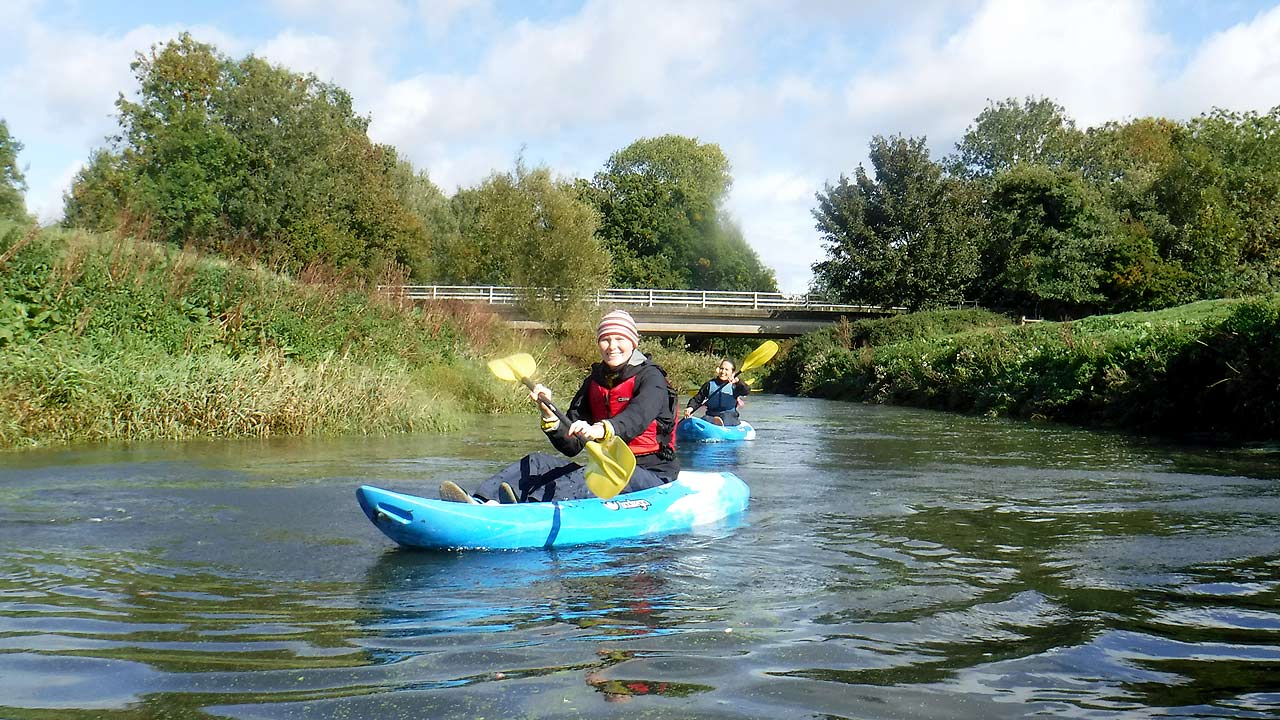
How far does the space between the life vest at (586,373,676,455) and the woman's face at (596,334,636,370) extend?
115 millimetres

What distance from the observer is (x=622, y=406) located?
6422 millimetres

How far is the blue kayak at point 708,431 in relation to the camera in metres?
12.9

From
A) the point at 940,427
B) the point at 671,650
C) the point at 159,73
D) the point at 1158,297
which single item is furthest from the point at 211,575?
the point at 159,73

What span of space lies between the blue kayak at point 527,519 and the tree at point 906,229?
31.1 metres

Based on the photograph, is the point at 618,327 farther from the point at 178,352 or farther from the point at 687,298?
the point at 687,298

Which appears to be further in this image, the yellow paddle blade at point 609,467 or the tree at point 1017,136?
the tree at point 1017,136

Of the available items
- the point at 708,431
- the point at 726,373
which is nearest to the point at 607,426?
the point at 708,431

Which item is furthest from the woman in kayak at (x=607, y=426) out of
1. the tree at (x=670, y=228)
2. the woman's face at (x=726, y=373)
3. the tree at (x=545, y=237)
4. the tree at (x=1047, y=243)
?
the tree at (x=670, y=228)

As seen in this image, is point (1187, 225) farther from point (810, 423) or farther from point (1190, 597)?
point (1190, 597)

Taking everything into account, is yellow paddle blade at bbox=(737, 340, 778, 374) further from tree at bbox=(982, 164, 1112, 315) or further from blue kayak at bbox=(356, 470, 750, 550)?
tree at bbox=(982, 164, 1112, 315)

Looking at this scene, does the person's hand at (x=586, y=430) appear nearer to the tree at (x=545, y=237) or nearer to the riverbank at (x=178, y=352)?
the riverbank at (x=178, y=352)

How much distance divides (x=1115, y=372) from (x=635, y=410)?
12.2m

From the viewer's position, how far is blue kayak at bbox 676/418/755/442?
42.3 ft

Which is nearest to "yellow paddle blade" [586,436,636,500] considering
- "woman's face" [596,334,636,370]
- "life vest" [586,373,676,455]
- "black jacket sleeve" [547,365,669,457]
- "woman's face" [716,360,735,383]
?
"black jacket sleeve" [547,365,669,457]
